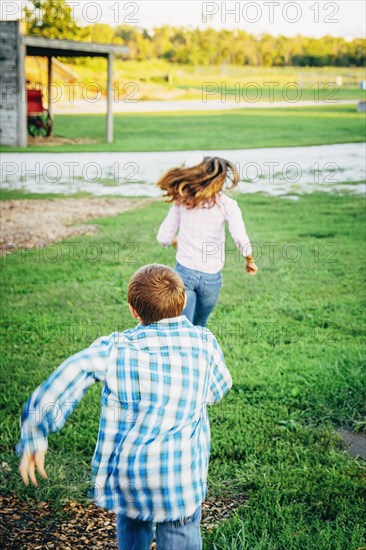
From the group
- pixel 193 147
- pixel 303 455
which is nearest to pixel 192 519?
pixel 303 455

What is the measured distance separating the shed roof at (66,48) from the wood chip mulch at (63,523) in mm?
16730

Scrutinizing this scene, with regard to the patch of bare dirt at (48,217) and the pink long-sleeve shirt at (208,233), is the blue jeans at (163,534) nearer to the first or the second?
the pink long-sleeve shirt at (208,233)

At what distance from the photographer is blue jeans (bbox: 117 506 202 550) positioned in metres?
2.13

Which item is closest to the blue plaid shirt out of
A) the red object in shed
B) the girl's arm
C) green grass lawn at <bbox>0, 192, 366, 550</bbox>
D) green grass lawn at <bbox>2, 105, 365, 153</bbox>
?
green grass lawn at <bbox>0, 192, 366, 550</bbox>

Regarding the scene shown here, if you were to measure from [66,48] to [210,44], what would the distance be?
51.8 m

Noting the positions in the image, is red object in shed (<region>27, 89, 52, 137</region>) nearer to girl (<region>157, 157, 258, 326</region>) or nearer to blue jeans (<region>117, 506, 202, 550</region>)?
girl (<region>157, 157, 258, 326</region>)

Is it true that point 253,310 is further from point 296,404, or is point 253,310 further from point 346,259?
point 346,259

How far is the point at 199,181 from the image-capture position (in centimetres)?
421

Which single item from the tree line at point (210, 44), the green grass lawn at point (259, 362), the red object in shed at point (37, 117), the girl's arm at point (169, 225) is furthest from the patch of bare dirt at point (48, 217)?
the tree line at point (210, 44)

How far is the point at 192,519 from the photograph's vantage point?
2.15 metres

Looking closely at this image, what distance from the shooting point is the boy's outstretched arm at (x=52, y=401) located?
6.34 feet

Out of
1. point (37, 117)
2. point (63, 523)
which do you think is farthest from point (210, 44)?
point (63, 523)

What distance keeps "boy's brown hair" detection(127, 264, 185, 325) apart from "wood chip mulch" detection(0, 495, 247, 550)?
1283 millimetres

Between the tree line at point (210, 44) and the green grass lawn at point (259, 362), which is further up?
the tree line at point (210, 44)
